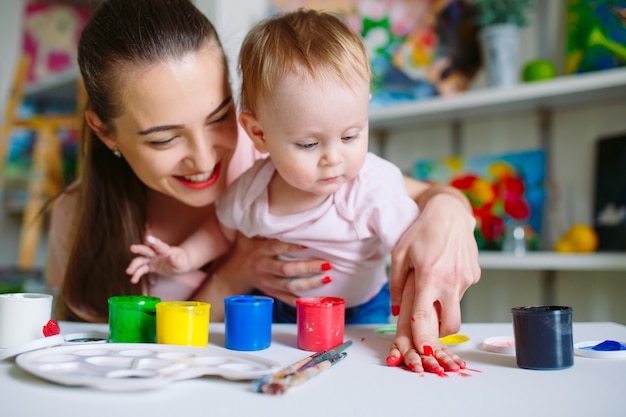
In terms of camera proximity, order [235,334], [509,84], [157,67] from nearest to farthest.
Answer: [235,334] < [157,67] < [509,84]

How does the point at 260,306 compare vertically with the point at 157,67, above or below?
below

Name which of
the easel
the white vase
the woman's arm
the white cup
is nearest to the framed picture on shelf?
the white vase

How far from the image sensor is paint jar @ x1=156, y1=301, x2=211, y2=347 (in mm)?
835

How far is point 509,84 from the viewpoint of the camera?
2068 mm

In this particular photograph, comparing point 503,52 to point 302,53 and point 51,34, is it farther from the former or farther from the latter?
point 51,34

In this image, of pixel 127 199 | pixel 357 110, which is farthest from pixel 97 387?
pixel 127 199

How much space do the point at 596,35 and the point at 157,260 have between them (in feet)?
5.03

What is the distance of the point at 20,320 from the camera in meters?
0.85

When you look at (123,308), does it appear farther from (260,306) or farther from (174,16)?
(174,16)

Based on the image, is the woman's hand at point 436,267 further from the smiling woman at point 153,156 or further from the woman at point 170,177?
the smiling woman at point 153,156

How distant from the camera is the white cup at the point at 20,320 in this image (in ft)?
2.76

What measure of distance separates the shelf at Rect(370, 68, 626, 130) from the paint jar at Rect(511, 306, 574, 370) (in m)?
1.30

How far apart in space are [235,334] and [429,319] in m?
0.28

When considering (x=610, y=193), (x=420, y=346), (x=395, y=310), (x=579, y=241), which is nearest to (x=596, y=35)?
(x=610, y=193)
